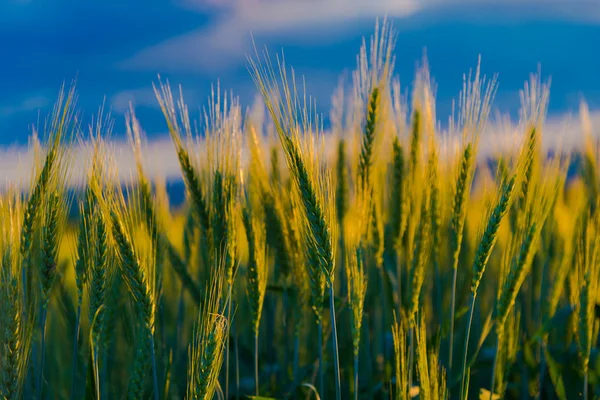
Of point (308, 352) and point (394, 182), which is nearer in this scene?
point (394, 182)

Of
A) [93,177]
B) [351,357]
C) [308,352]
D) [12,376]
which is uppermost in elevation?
[93,177]

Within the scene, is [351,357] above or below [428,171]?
below

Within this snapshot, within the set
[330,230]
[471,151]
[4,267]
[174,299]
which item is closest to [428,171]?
[471,151]

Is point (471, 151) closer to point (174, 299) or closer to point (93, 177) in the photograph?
point (93, 177)

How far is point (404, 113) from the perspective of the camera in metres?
2.60

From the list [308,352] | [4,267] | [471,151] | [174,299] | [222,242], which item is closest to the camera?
[4,267]

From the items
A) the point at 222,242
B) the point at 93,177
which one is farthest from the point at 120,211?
the point at 222,242

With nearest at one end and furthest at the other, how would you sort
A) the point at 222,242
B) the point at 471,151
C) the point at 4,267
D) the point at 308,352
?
the point at 4,267 < the point at 222,242 < the point at 471,151 < the point at 308,352

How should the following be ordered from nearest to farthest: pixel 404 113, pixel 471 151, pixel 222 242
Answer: pixel 222 242 < pixel 471 151 < pixel 404 113

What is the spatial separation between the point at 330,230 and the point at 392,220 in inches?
33.0

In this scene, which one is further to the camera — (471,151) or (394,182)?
(394,182)

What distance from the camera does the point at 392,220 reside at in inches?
105

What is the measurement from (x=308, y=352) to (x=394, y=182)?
3.67 ft

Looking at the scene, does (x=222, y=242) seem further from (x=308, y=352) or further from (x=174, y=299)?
(x=174, y=299)
